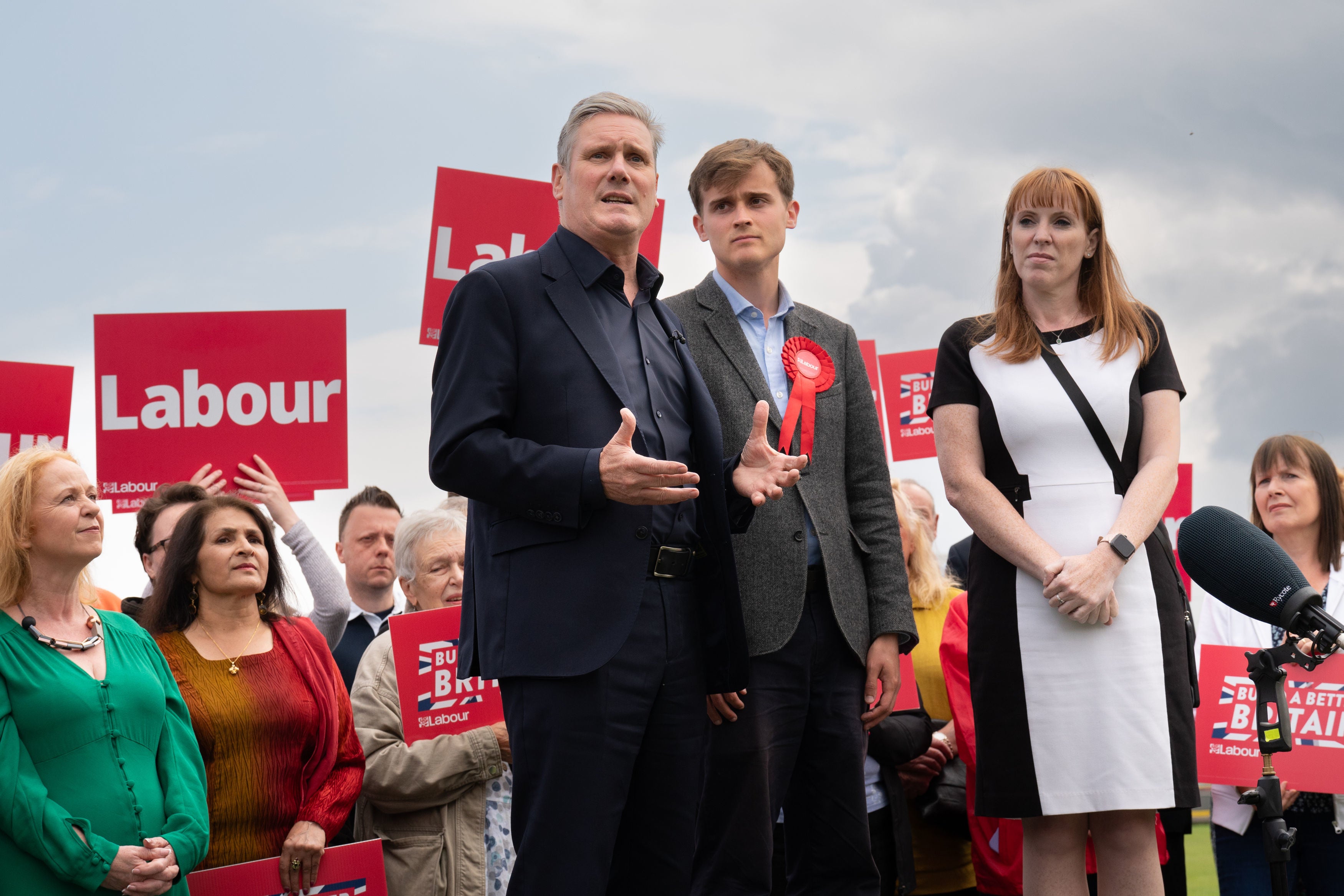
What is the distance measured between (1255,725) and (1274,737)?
6.70 ft

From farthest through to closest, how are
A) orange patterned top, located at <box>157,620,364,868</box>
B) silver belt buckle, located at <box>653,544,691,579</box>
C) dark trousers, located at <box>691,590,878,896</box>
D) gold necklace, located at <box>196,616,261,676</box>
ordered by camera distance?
gold necklace, located at <box>196,616,261,676</box> → orange patterned top, located at <box>157,620,364,868</box> → dark trousers, located at <box>691,590,878,896</box> → silver belt buckle, located at <box>653,544,691,579</box>

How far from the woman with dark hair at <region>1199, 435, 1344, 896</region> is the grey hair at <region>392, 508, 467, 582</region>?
2.84 metres

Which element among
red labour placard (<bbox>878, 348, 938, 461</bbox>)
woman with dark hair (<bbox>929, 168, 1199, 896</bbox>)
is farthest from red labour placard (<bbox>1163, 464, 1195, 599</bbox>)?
woman with dark hair (<bbox>929, 168, 1199, 896</bbox>)

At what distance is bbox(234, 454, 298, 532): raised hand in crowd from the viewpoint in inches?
188

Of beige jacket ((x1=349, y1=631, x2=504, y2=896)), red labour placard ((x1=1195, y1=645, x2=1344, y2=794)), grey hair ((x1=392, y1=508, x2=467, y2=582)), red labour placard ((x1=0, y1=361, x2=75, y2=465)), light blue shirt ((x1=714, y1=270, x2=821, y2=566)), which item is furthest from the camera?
red labour placard ((x1=0, y1=361, x2=75, y2=465))

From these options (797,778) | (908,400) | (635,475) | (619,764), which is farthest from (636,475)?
(908,400)

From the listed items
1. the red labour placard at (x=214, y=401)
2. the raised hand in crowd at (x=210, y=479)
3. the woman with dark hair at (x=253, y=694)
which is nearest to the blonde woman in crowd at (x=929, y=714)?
the woman with dark hair at (x=253, y=694)

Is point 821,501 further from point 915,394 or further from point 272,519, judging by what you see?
point 915,394

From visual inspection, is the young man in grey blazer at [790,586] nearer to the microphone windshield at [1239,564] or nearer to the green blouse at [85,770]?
the microphone windshield at [1239,564]

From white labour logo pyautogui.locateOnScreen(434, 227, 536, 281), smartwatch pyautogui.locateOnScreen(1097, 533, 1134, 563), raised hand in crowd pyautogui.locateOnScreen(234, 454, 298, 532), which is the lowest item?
smartwatch pyautogui.locateOnScreen(1097, 533, 1134, 563)

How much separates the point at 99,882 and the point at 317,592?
1.72 meters

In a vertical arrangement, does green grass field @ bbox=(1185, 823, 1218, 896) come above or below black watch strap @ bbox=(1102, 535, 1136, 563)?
below

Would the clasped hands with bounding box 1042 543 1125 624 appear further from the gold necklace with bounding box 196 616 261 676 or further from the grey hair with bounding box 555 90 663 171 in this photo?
the gold necklace with bounding box 196 616 261 676

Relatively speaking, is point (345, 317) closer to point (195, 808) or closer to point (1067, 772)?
point (195, 808)
